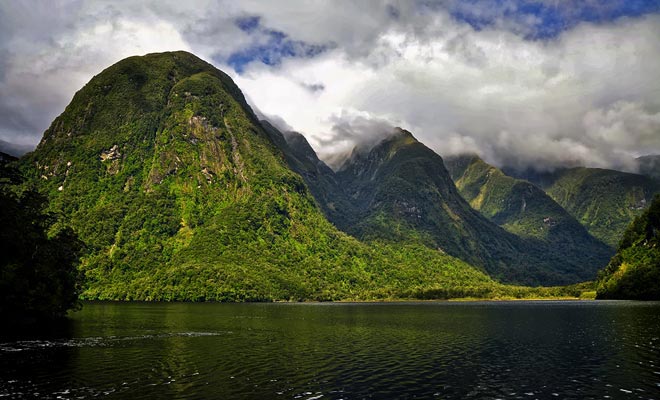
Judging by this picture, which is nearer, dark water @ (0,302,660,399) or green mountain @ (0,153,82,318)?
dark water @ (0,302,660,399)

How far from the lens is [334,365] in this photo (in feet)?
193

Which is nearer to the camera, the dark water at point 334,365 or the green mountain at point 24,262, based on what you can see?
the dark water at point 334,365

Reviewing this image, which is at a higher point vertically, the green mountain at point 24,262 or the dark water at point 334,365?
the green mountain at point 24,262

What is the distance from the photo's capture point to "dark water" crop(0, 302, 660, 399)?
44000mm

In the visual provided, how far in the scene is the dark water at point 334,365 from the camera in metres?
44.0

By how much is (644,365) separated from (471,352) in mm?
21532

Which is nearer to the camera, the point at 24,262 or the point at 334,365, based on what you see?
the point at 334,365

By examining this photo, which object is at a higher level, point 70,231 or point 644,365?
point 70,231

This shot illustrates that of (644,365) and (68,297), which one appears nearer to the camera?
(644,365)

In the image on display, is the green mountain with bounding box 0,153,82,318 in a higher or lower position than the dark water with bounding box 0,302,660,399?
higher

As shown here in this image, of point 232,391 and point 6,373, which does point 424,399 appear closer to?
point 232,391

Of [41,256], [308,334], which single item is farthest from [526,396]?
[41,256]

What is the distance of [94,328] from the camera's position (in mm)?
105250

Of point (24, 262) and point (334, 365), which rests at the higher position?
point (24, 262)
